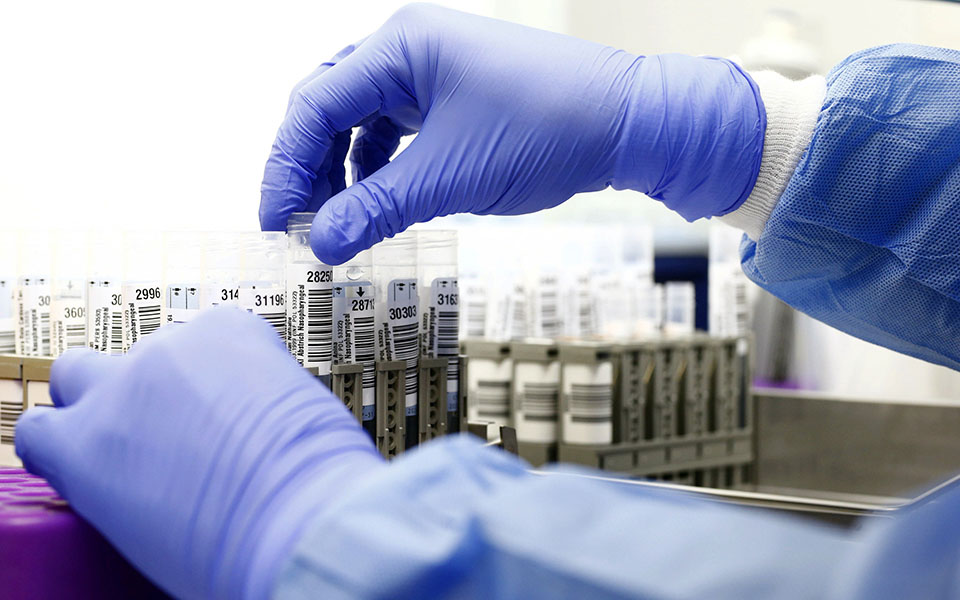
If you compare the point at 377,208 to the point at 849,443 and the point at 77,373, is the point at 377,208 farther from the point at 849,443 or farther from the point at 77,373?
the point at 849,443

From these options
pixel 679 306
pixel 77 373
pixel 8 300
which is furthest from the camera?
pixel 679 306

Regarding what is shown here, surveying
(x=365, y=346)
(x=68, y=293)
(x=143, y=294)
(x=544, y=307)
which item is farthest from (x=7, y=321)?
(x=544, y=307)

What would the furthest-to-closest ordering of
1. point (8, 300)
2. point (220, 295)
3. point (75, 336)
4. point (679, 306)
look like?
point (679, 306) < point (8, 300) < point (75, 336) < point (220, 295)

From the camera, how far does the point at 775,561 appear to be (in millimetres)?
426

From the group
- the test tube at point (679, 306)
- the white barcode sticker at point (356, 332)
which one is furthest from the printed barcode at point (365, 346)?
the test tube at point (679, 306)

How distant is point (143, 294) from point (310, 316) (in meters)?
0.20

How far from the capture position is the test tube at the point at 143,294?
3.18 feet

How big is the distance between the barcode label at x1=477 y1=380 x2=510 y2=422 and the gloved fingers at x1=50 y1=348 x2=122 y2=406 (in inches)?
42.7

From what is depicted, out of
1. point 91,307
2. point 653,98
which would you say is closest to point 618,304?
point 653,98

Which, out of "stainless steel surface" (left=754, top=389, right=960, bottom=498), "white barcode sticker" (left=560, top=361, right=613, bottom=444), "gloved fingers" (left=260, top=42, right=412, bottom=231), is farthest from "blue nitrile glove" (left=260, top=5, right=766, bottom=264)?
"stainless steel surface" (left=754, top=389, right=960, bottom=498)

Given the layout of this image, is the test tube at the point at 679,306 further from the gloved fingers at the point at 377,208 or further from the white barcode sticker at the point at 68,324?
the white barcode sticker at the point at 68,324

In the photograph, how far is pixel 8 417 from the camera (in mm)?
1128

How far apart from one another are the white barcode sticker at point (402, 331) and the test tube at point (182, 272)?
0.22 meters

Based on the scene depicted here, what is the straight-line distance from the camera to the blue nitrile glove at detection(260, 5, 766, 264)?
1.04m
